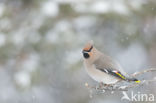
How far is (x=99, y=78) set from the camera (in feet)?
8.42

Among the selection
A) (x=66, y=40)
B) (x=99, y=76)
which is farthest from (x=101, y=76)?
(x=66, y=40)

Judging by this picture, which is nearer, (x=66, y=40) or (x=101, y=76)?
(x=101, y=76)

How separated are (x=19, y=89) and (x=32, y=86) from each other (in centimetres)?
19

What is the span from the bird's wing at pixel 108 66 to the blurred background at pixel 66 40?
2921 mm

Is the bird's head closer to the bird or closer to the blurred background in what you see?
the bird

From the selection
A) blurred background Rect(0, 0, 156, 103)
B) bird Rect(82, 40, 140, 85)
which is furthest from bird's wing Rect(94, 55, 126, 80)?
blurred background Rect(0, 0, 156, 103)

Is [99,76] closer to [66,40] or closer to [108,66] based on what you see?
[108,66]

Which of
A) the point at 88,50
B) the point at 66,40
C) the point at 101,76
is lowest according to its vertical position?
the point at 66,40

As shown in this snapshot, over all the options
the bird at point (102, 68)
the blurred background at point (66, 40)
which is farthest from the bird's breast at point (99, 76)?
the blurred background at point (66, 40)

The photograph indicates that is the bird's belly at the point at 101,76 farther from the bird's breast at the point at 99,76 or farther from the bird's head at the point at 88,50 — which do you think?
the bird's head at the point at 88,50

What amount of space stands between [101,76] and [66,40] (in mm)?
3354

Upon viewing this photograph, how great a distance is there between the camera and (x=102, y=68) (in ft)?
8.65

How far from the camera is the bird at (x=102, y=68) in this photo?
2441 millimetres

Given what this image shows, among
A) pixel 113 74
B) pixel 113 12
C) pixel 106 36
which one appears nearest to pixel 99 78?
pixel 113 74
